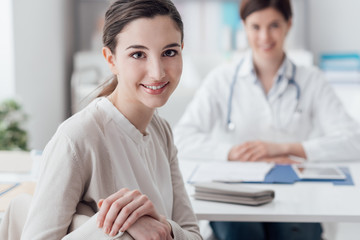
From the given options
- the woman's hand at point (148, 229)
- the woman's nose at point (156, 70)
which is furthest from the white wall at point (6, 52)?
the woman's hand at point (148, 229)

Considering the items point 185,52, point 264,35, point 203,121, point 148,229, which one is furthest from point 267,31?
point 185,52

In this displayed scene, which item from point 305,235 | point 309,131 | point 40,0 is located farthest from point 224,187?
point 40,0

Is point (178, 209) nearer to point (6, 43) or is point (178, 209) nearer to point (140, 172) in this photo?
point (140, 172)

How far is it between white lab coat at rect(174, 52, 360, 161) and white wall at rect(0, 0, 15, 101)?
223 centimetres

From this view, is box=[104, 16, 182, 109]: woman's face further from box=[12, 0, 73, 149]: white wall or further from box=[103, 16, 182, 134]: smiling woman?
box=[12, 0, 73, 149]: white wall

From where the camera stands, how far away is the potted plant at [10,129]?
374cm

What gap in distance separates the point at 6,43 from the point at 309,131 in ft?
8.67

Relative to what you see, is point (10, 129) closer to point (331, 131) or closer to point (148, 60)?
point (331, 131)

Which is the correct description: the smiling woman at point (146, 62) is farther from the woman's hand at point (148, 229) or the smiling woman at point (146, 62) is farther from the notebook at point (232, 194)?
the notebook at point (232, 194)

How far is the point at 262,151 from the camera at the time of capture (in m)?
2.13

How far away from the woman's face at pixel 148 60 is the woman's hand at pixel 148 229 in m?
0.29

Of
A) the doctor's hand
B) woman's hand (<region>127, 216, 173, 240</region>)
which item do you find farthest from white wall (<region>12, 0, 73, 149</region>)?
woman's hand (<region>127, 216, 173, 240</region>)

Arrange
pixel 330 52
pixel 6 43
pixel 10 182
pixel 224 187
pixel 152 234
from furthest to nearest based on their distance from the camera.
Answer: pixel 330 52 < pixel 6 43 < pixel 10 182 < pixel 224 187 < pixel 152 234

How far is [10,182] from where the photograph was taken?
5.90 ft
